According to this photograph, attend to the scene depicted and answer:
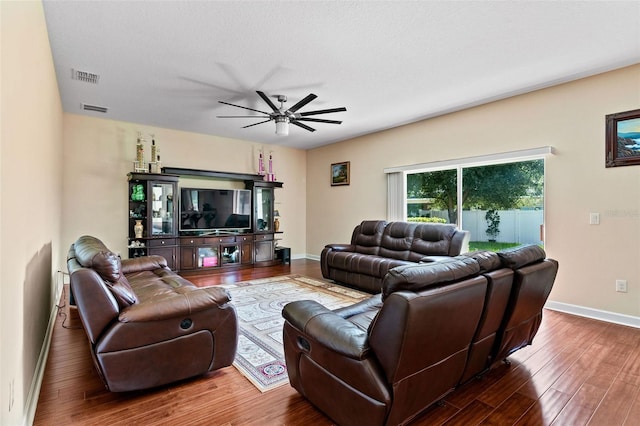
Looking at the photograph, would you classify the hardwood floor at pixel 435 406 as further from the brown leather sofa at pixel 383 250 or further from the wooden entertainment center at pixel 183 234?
the wooden entertainment center at pixel 183 234

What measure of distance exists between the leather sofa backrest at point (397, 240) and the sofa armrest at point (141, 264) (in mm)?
3130

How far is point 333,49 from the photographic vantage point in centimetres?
304

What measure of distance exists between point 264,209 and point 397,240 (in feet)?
10.6

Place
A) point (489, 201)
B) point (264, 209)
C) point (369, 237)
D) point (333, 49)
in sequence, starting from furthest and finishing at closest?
point (264, 209), point (369, 237), point (489, 201), point (333, 49)

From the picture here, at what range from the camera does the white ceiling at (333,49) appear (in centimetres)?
246

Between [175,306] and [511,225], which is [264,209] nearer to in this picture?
[511,225]

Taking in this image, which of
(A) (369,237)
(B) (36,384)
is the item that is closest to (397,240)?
(A) (369,237)

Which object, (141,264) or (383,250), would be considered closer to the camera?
(141,264)

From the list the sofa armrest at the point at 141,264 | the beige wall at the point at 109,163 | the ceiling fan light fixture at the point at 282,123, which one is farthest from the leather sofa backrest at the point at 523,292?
the beige wall at the point at 109,163

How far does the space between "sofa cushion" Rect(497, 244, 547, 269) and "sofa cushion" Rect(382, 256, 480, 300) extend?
1.67 ft

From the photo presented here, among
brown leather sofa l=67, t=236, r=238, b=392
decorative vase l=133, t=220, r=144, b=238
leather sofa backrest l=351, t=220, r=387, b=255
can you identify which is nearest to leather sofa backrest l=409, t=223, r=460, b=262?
leather sofa backrest l=351, t=220, r=387, b=255

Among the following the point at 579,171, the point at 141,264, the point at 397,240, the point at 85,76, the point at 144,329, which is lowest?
the point at 144,329

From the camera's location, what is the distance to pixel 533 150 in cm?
404

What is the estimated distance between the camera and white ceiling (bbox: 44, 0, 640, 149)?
246cm
